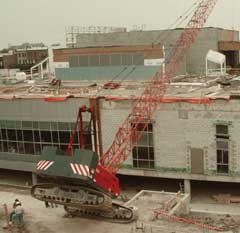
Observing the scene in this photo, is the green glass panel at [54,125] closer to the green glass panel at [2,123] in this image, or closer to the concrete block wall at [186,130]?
the concrete block wall at [186,130]

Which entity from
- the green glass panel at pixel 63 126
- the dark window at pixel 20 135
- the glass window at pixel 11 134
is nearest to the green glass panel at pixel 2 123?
the glass window at pixel 11 134

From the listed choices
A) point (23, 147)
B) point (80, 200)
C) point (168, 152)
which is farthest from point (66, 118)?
point (80, 200)

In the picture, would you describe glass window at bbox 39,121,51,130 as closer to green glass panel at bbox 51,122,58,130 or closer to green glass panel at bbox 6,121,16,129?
green glass panel at bbox 51,122,58,130

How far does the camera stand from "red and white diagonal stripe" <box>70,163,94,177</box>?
22125 mm

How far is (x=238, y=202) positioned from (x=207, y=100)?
22.2 feet

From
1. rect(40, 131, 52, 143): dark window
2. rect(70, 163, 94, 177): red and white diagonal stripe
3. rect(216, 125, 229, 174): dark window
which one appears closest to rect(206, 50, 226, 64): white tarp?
rect(216, 125, 229, 174): dark window

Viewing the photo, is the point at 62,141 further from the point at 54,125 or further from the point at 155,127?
the point at 155,127

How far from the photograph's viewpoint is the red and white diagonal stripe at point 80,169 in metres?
22.1

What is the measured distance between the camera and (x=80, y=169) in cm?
2223

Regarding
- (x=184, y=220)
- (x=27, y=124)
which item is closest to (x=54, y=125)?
(x=27, y=124)

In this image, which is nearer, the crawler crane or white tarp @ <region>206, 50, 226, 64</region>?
the crawler crane

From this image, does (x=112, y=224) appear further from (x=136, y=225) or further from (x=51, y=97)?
(x=51, y=97)

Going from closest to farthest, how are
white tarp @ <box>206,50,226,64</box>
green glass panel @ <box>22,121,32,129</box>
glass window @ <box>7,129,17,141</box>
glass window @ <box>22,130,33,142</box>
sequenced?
green glass panel @ <box>22,121,32,129</box> → glass window @ <box>22,130,33,142</box> → glass window @ <box>7,129,17,141</box> → white tarp @ <box>206,50,226,64</box>

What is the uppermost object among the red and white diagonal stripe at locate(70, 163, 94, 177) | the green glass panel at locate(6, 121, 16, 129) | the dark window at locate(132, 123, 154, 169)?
the red and white diagonal stripe at locate(70, 163, 94, 177)
